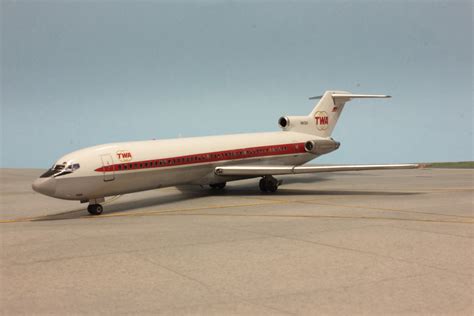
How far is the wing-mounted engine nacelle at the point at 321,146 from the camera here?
103ft

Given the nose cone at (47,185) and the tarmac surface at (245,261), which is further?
the nose cone at (47,185)

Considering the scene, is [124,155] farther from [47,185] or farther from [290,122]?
[290,122]

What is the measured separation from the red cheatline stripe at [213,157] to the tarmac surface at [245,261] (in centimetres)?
211

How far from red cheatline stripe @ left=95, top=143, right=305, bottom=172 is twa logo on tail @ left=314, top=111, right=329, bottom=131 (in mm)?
3533

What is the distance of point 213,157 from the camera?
987 inches

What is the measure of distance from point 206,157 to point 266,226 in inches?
393

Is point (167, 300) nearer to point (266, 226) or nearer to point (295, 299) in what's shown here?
point (295, 299)

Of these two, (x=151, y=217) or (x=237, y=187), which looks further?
(x=237, y=187)

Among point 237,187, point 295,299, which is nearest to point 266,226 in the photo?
point 295,299

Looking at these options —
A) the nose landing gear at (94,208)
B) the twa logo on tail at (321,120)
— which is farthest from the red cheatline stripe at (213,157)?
the twa logo on tail at (321,120)

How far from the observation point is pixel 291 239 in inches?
508

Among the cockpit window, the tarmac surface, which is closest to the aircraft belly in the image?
the cockpit window

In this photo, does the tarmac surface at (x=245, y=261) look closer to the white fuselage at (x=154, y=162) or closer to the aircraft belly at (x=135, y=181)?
the aircraft belly at (x=135, y=181)

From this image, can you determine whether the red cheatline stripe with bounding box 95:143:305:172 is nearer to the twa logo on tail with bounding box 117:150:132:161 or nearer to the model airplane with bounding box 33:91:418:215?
the model airplane with bounding box 33:91:418:215
